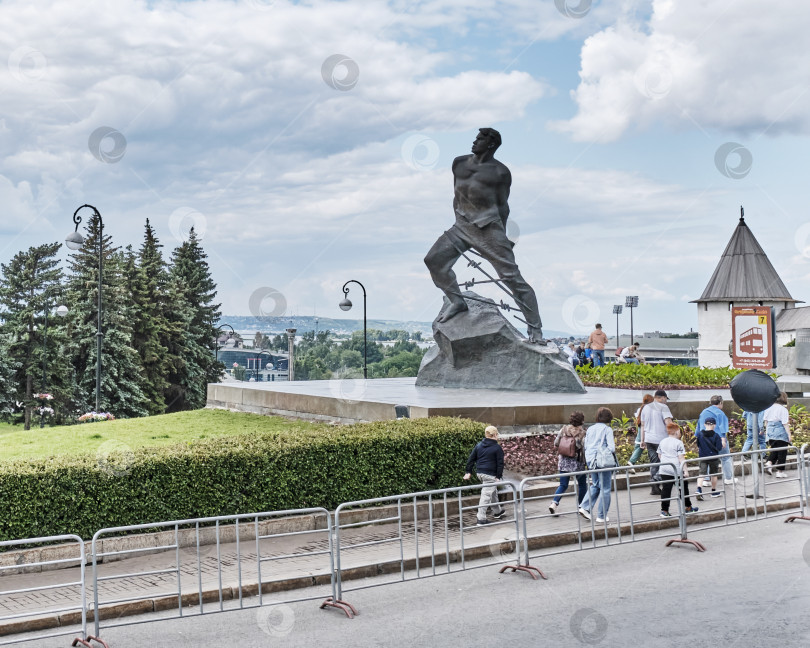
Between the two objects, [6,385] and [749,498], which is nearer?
[749,498]

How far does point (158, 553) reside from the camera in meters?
10.2

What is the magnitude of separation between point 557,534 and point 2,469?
21.5 ft

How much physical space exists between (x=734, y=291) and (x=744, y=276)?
120 cm

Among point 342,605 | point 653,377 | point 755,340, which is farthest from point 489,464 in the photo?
point 653,377

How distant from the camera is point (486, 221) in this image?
19250 millimetres

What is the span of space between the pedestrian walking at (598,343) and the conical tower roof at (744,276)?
32.4 metres

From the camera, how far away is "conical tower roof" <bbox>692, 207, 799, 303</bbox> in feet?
185

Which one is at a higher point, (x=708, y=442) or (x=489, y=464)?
(x=708, y=442)

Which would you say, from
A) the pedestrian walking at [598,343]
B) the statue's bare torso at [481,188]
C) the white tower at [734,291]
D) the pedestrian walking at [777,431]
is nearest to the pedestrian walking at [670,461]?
the pedestrian walking at [777,431]

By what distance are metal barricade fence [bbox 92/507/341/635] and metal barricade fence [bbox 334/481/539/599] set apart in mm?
339

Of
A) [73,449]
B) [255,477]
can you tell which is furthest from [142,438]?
[255,477]

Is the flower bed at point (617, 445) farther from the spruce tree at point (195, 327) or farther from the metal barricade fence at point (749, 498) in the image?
the spruce tree at point (195, 327)

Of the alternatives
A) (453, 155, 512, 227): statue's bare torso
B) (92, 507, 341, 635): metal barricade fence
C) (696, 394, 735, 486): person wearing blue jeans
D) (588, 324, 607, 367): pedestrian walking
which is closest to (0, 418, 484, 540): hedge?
(92, 507, 341, 635): metal barricade fence

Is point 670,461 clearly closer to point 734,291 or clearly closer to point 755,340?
point 755,340
